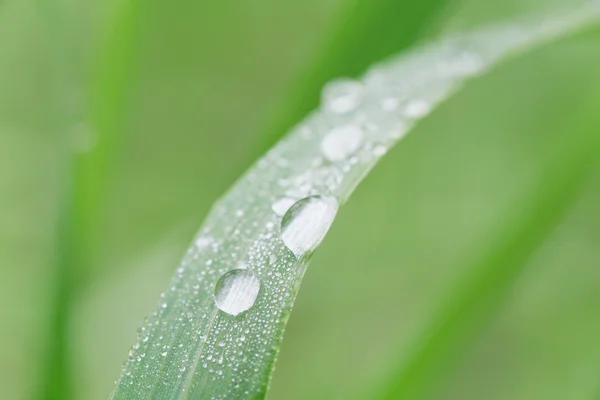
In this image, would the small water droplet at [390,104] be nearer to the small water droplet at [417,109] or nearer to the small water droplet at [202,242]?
the small water droplet at [417,109]

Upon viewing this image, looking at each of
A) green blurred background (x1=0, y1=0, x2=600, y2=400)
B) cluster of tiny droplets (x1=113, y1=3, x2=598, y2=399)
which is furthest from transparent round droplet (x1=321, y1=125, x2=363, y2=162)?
green blurred background (x1=0, y1=0, x2=600, y2=400)

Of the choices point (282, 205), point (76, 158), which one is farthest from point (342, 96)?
point (76, 158)

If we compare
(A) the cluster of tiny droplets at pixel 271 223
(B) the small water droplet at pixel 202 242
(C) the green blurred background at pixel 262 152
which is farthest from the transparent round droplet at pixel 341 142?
(C) the green blurred background at pixel 262 152

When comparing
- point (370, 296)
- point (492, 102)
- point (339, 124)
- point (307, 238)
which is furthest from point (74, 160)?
point (492, 102)

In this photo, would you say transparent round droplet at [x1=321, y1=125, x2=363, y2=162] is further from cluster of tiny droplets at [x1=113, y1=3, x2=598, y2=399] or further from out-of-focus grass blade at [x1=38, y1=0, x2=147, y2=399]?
out-of-focus grass blade at [x1=38, y1=0, x2=147, y2=399]

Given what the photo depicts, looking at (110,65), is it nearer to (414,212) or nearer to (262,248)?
(262,248)
